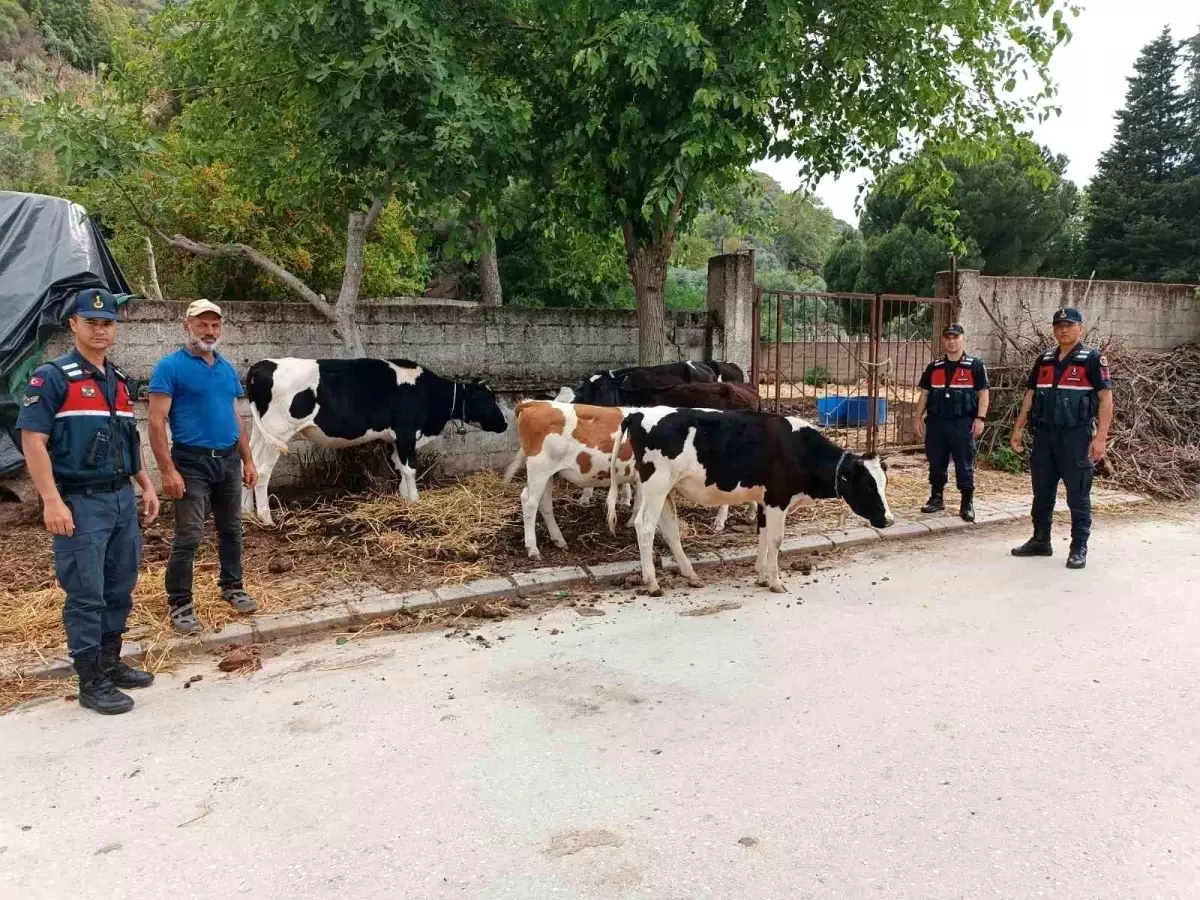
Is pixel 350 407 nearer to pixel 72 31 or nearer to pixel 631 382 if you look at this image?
pixel 631 382

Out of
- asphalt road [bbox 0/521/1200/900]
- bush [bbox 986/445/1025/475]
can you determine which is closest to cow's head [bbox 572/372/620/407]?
asphalt road [bbox 0/521/1200/900]

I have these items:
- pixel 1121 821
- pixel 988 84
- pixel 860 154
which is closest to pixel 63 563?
Result: pixel 1121 821

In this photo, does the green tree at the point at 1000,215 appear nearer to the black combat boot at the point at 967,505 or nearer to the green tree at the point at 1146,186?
the green tree at the point at 1146,186

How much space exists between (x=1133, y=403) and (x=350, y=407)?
10056mm

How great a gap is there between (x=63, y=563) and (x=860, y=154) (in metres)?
8.24

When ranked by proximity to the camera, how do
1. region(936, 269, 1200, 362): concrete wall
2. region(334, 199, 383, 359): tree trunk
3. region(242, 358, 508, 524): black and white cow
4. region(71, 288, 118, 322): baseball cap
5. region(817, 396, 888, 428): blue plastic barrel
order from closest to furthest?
region(71, 288, 118, 322): baseball cap < region(242, 358, 508, 524): black and white cow < region(334, 199, 383, 359): tree trunk < region(936, 269, 1200, 362): concrete wall < region(817, 396, 888, 428): blue plastic barrel

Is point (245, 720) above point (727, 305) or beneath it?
beneath

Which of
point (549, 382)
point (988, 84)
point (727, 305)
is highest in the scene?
point (988, 84)

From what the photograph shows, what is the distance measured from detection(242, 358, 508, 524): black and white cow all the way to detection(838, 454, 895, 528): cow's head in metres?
3.86

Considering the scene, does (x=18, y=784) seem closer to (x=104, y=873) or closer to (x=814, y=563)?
(x=104, y=873)

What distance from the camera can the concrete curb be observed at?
Result: 4.61 m

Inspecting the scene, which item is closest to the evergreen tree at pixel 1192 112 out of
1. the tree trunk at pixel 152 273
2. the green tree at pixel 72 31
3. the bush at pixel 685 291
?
the bush at pixel 685 291

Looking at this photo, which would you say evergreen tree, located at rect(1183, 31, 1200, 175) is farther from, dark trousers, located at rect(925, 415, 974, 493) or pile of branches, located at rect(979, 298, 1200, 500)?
dark trousers, located at rect(925, 415, 974, 493)

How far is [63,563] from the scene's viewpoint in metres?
3.74
